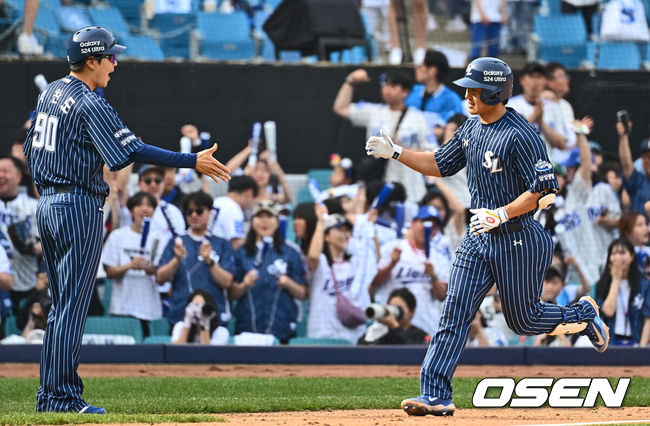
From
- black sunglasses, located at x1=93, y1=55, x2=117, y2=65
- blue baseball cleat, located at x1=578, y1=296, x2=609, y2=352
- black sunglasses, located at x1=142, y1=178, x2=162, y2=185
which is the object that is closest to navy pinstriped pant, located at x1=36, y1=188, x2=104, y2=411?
black sunglasses, located at x1=93, y1=55, x2=117, y2=65

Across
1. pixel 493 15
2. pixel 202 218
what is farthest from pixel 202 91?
pixel 493 15

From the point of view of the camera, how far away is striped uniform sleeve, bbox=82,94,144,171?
653 centimetres

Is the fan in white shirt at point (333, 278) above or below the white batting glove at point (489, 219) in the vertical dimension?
below

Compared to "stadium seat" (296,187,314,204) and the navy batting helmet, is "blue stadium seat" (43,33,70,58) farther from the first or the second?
the navy batting helmet

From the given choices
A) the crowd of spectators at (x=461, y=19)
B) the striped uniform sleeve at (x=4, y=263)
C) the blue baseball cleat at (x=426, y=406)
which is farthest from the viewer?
the crowd of spectators at (x=461, y=19)

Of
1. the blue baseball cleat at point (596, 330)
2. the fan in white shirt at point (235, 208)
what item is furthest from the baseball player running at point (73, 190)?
the fan in white shirt at point (235, 208)

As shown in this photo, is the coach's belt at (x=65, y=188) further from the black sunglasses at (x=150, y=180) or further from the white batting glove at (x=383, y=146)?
the black sunglasses at (x=150, y=180)

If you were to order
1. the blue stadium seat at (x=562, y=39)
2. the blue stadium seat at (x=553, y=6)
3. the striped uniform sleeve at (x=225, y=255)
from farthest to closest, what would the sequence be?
the blue stadium seat at (x=553, y=6) → the blue stadium seat at (x=562, y=39) → the striped uniform sleeve at (x=225, y=255)

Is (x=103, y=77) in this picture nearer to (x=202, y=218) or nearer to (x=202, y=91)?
(x=202, y=218)

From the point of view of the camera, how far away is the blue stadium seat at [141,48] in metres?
14.3

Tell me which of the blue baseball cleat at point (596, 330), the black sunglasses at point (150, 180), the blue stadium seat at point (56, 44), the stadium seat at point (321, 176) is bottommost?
the blue baseball cleat at point (596, 330)

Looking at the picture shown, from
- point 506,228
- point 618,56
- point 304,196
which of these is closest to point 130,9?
point 304,196

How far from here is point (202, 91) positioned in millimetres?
13727

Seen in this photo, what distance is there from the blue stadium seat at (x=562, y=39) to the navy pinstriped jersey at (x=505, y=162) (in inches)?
349
